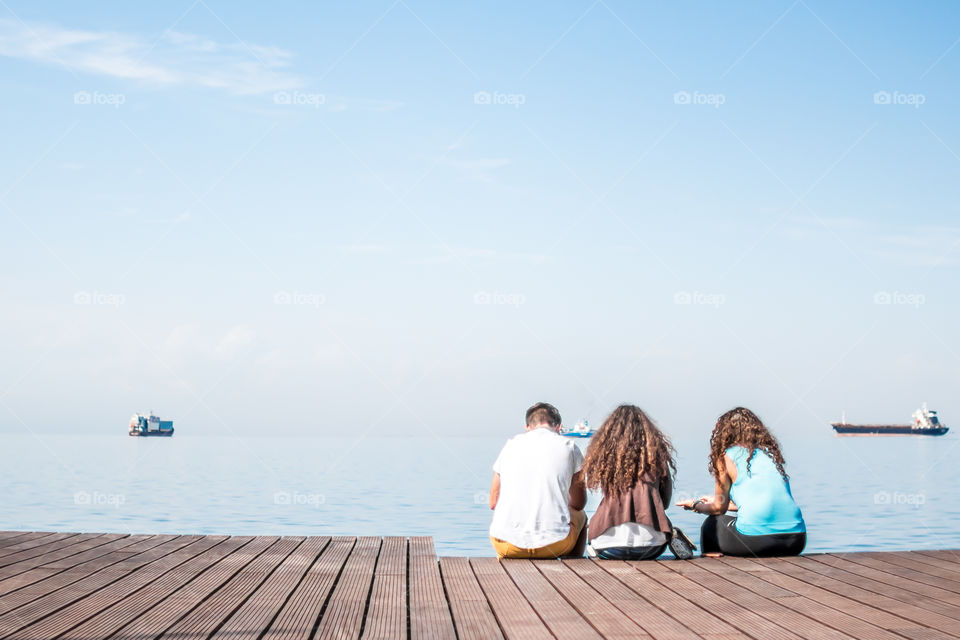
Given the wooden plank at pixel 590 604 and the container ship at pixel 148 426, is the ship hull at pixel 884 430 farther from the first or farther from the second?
the wooden plank at pixel 590 604

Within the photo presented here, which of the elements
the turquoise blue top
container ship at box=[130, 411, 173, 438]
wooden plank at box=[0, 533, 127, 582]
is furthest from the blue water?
container ship at box=[130, 411, 173, 438]

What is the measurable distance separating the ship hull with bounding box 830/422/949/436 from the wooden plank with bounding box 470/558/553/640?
93.6m

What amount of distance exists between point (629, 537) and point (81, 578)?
3.25 meters

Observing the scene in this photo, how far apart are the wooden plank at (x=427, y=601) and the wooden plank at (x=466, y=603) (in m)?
0.04

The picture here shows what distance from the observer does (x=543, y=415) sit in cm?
606

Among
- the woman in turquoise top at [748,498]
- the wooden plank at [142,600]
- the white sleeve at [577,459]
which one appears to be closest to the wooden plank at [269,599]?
the wooden plank at [142,600]

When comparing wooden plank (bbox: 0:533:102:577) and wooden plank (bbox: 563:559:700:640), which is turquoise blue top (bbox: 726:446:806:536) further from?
wooden plank (bbox: 0:533:102:577)

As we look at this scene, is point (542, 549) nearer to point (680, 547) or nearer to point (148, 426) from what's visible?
point (680, 547)

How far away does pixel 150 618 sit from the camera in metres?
3.95

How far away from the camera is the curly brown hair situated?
5.99m

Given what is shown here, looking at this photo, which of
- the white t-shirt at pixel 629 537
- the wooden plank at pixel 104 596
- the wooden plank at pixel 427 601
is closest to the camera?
the wooden plank at pixel 104 596

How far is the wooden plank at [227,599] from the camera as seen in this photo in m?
3.75

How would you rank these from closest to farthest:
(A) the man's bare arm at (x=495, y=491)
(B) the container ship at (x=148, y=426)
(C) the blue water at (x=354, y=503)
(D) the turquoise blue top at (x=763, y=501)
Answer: (D) the turquoise blue top at (x=763, y=501)
(A) the man's bare arm at (x=495, y=491)
(C) the blue water at (x=354, y=503)
(B) the container ship at (x=148, y=426)

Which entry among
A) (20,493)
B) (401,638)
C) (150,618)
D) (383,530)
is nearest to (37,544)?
(150,618)
